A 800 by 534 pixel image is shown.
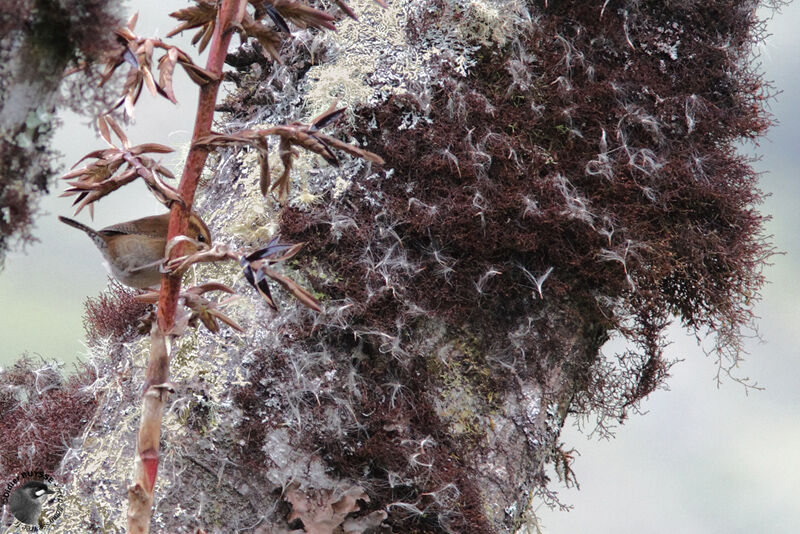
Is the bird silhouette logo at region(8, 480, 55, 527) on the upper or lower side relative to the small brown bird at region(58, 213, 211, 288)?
lower

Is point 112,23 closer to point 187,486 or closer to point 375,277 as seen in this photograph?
point 375,277

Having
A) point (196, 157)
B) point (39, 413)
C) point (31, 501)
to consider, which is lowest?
point (31, 501)

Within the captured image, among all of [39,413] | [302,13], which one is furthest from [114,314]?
[302,13]

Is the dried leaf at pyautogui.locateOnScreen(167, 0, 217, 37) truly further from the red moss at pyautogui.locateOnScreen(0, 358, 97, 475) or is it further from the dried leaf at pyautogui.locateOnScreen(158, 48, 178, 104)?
the red moss at pyautogui.locateOnScreen(0, 358, 97, 475)

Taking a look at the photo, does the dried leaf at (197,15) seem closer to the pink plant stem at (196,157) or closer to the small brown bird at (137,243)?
the pink plant stem at (196,157)

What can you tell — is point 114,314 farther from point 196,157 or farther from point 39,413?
point 196,157

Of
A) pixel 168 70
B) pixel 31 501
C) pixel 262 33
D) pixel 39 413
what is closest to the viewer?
pixel 168 70

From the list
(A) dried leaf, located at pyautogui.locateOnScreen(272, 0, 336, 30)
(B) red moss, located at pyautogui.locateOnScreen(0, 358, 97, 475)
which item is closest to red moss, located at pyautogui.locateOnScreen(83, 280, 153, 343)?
(B) red moss, located at pyautogui.locateOnScreen(0, 358, 97, 475)

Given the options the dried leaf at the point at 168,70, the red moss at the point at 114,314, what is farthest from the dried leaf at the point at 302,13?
the red moss at the point at 114,314

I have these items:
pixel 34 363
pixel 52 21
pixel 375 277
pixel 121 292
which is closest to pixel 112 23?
pixel 52 21
